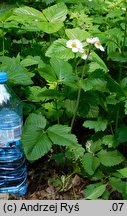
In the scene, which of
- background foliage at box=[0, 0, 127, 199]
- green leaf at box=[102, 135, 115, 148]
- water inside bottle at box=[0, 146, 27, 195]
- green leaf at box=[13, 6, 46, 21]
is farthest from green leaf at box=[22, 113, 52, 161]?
green leaf at box=[13, 6, 46, 21]

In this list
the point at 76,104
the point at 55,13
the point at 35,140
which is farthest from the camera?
the point at 55,13

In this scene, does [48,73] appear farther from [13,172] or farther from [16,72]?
[13,172]

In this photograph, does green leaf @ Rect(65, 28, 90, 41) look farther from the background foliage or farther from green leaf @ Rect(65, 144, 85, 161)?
green leaf @ Rect(65, 144, 85, 161)

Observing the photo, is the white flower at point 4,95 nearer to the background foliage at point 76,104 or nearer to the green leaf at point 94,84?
the background foliage at point 76,104

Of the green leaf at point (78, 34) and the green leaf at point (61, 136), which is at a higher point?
the green leaf at point (78, 34)

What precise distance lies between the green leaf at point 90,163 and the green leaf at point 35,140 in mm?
267

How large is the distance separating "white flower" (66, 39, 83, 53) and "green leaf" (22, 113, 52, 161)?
14.3 inches

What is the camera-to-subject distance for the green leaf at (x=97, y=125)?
2.25m

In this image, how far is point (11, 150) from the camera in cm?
218

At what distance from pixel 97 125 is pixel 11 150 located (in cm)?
45

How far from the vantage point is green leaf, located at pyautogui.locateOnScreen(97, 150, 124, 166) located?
86.7 inches

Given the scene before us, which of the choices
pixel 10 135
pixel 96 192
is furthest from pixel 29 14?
pixel 96 192

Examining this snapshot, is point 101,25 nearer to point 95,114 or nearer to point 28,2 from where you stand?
point 28,2

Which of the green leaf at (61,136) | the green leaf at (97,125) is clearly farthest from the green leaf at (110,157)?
the green leaf at (61,136)
